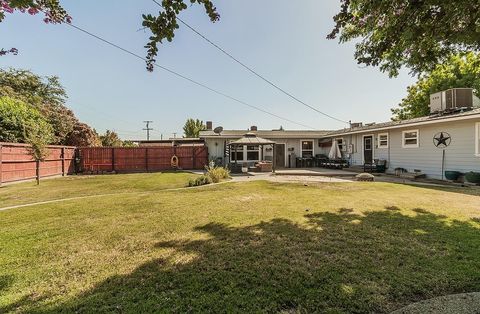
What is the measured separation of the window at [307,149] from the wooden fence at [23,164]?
18.2 m

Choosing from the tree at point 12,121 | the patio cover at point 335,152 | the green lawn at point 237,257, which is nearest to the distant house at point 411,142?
the patio cover at point 335,152

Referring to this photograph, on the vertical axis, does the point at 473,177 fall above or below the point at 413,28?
below

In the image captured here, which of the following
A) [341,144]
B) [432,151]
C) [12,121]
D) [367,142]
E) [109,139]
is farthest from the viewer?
[109,139]

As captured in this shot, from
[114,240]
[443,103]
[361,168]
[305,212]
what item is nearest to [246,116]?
[361,168]

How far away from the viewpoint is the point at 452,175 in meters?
11.7

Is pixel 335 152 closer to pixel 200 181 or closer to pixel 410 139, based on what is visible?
pixel 410 139

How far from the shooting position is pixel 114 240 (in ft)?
14.6

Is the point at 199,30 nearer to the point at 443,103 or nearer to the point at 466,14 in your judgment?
the point at 466,14

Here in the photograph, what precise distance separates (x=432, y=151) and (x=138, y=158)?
64.6 feet

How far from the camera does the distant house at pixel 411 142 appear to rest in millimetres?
11422

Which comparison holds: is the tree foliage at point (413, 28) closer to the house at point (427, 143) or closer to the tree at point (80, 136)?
the house at point (427, 143)

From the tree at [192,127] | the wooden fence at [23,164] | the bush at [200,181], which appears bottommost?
the bush at [200,181]

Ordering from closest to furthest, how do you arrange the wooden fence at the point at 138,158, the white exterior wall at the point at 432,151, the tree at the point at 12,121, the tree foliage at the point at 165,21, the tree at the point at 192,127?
→ the tree foliage at the point at 165,21 → the white exterior wall at the point at 432,151 → the tree at the point at 12,121 → the wooden fence at the point at 138,158 → the tree at the point at 192,127

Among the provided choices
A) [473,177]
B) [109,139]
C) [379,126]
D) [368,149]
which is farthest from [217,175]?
[109,139]
